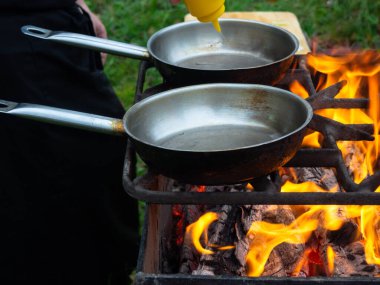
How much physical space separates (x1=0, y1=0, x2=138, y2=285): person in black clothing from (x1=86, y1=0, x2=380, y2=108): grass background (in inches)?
58.5

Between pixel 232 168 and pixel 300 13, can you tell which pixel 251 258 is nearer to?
pixel 232 168

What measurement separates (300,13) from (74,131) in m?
2.69

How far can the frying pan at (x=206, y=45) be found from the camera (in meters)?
1.61

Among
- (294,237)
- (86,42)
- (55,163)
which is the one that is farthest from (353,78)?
(55,163)

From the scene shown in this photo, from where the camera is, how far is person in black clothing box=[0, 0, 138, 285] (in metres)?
1.79

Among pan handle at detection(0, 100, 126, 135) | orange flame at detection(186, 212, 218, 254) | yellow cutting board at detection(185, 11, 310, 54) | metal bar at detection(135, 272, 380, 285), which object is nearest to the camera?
metal bar at detection(135, 272, 380, 285)

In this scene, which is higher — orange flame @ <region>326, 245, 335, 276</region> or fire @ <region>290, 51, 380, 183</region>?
fire @ <region>290, 51, 380, 183</region>

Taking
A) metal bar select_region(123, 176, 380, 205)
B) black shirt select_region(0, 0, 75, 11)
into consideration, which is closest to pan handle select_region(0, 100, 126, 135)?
metal bar select_region(123, 176, 380, 205)

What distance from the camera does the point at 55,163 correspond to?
193cm

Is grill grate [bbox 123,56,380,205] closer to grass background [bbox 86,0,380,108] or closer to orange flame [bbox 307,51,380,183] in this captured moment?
orange flame [bbox 307,51,380,183]

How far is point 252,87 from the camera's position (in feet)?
4.60

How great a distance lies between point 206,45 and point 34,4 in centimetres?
57

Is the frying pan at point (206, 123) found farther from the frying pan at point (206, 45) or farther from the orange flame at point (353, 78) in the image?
the orange flame at point (353, 78)

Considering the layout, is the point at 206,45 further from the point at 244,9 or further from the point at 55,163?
the point at 244,9
